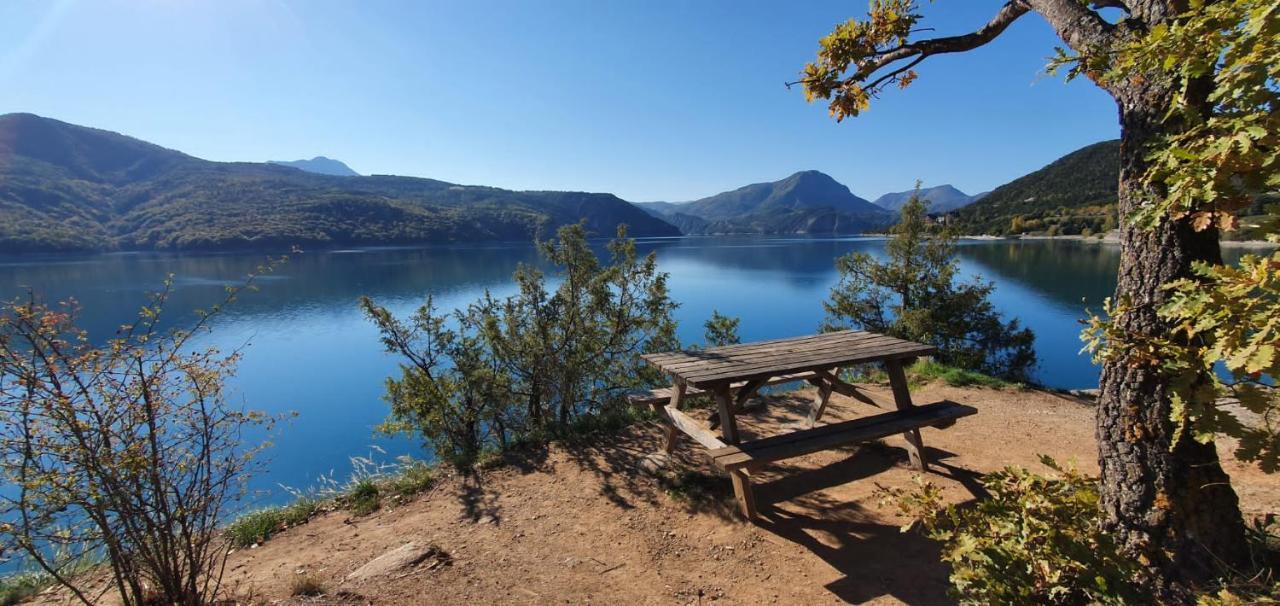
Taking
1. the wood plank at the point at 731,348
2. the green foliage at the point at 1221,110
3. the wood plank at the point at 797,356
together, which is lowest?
the wood plank at the point at 731,348

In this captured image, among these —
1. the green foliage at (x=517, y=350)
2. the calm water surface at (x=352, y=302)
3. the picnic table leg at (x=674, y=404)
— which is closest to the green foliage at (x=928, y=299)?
the calm water surface at (x=352, y=302)

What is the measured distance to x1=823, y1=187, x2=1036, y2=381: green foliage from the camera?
14.5 meters

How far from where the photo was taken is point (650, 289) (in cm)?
1049

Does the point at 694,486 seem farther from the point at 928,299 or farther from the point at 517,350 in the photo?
the point at 928,299

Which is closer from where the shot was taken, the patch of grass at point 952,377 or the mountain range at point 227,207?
the patch of grass at point 952,377

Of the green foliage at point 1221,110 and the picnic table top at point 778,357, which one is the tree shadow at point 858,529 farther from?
the green foliage at point 1221,110

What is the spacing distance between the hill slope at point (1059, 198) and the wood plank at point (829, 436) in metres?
78.9

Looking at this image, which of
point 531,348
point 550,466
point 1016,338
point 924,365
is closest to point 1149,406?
point 550,466

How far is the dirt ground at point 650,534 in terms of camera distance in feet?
11.2

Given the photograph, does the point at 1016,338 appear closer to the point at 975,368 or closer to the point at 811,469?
the point at 975,368

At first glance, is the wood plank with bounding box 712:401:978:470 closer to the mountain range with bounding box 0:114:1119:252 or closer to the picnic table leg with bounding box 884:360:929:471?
the picnic table leg with bounding box 884:360:929:471

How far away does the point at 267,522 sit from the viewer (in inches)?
183

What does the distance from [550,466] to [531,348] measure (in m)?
4.05

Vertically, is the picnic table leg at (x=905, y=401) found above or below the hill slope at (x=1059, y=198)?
below
